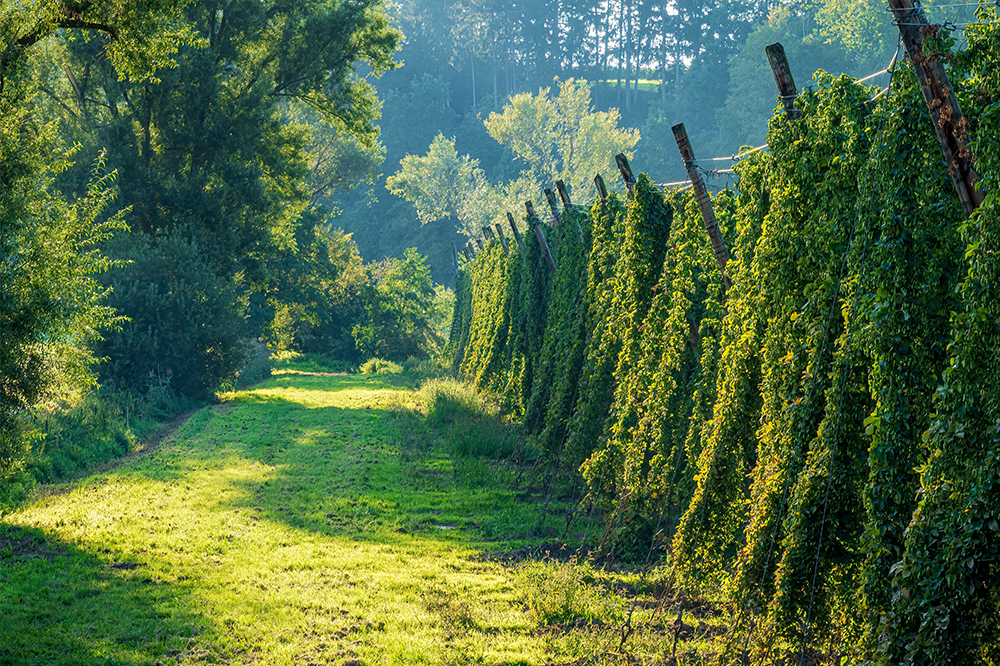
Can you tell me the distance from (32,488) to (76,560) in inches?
141

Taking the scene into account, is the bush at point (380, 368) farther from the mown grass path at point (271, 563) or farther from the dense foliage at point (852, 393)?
the dense foliage at point (852, 393)

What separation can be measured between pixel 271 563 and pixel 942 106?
6180mm

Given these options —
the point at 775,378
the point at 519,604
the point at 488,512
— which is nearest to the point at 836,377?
the point at 775,378

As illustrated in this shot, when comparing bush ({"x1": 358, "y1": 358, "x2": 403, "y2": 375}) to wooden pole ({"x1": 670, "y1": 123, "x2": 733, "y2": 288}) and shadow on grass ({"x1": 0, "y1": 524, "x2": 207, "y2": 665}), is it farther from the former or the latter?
wooden pole ({"x1": 670, "y1": 123, "x2": 733, "y2": 288})

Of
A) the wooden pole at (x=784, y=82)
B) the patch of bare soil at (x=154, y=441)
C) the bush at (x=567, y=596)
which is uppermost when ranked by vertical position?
the wooden pole at (x=784, y=82)

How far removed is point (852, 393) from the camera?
12.5ft

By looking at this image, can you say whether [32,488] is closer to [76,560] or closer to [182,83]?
[76,560]

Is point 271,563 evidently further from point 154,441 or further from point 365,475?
point 154,441

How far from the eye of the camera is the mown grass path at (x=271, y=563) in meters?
5.31

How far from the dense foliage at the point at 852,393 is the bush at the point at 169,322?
15353mm

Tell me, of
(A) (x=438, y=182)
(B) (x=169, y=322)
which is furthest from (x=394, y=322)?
(A) (x=438, y=182)

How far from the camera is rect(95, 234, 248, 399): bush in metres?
18.2

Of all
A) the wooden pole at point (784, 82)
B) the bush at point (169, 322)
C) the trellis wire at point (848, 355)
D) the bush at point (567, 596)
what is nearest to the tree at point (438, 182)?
the bush at point (169, 322)

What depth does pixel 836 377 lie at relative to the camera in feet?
12.6
